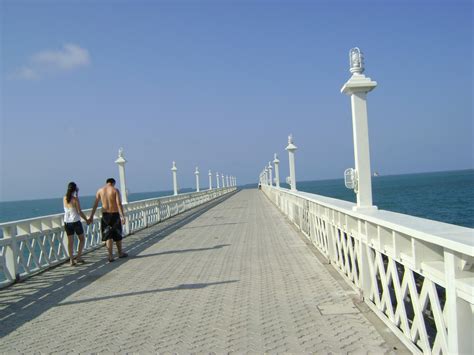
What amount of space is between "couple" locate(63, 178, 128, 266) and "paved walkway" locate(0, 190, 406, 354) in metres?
0.52

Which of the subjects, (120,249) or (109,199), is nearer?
(109,199)

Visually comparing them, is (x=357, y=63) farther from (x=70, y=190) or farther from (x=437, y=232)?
(x=70, y=190)

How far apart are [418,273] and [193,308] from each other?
3259 millimetres

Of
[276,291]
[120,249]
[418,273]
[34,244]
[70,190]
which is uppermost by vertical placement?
[70,190]

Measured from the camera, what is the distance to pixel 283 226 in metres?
16.0

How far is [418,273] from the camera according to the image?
3.95 meters

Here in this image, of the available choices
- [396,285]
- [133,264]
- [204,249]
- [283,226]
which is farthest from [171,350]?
[283,226]

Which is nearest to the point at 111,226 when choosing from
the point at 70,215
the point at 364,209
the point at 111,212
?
the point at 111,212

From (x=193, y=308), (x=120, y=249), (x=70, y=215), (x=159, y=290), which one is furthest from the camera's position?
(x=120, y=249)

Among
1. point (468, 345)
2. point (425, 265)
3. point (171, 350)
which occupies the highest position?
point (425, 265)

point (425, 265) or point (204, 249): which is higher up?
point (425, 265)

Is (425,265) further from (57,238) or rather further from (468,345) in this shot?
(57,238)

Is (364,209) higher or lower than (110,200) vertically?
lower

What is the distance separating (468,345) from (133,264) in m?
7.96
